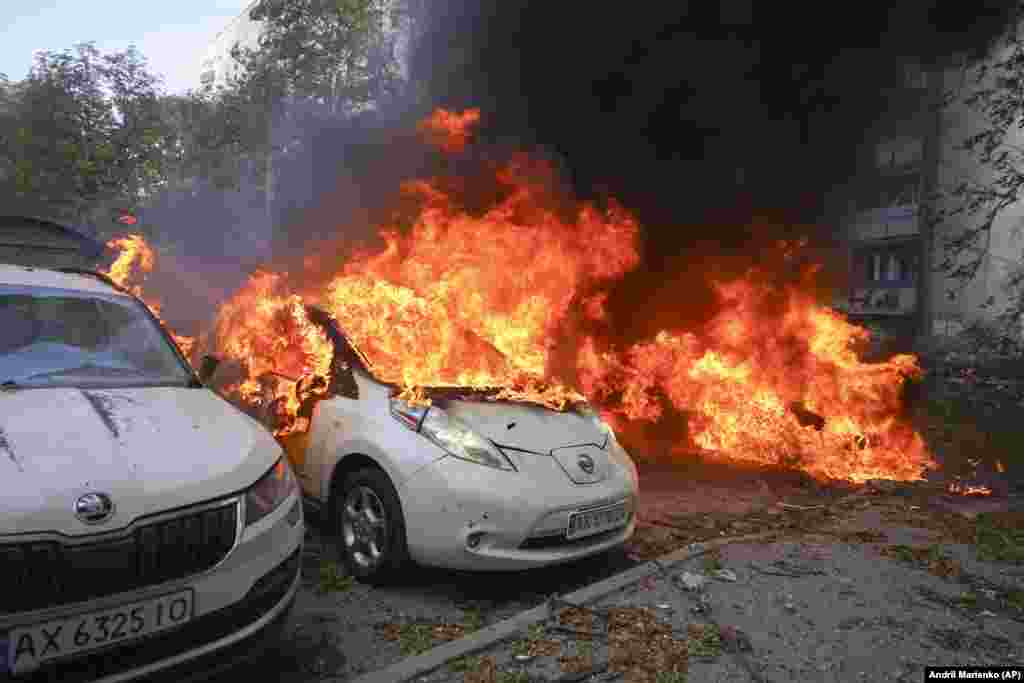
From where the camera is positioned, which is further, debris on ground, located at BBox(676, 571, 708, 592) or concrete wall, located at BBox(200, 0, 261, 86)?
concrete wall, located at BBox(200, 0, 261, 86)

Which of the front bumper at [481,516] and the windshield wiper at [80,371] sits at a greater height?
the windshield wiper at [80,371]

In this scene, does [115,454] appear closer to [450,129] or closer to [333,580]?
[333,580]

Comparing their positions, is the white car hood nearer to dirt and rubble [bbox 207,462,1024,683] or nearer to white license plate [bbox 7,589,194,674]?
dirt and rubble [bbox 207,462,1024,683]

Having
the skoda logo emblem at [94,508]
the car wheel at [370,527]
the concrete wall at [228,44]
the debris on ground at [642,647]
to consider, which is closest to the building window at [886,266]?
the debris on ground at [642,647]

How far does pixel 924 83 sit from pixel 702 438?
6.22m

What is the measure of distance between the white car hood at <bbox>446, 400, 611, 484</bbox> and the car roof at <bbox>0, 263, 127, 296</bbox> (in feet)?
7.52

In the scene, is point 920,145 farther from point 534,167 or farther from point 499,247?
point 499,247

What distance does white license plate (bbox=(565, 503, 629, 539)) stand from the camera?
4.18 meters

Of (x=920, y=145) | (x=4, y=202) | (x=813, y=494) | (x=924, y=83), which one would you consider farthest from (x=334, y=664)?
(x=920, y=145)

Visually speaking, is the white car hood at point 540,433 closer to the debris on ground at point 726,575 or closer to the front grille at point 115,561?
the debris on ground at point 726,575

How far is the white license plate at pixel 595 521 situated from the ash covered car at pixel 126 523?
5.52ft

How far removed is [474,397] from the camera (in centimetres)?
461

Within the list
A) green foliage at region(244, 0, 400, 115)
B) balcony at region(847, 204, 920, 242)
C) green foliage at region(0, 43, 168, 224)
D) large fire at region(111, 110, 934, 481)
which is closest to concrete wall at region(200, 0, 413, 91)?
green foliage at region(244, 0, 400, 115)

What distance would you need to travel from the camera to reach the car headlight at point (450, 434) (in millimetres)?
4062
